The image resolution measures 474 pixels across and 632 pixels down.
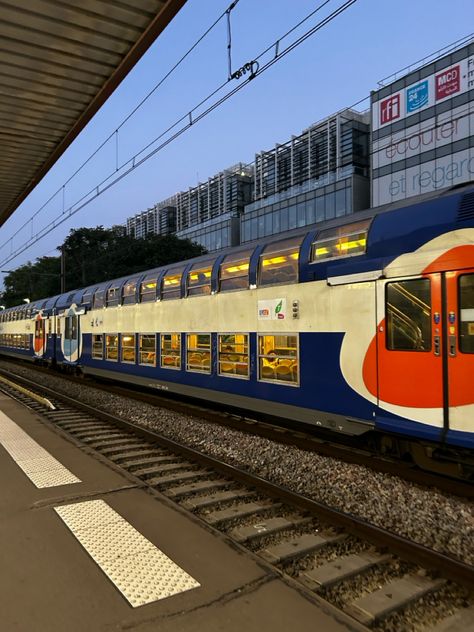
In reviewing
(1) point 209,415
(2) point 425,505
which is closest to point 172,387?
(1) point 209,415

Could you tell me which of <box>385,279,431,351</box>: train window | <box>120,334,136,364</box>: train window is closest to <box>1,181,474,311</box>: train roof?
<box>385,279,431,351</box>: train window

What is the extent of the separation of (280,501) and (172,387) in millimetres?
6414

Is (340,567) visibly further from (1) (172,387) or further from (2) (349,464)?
(1) (172,387)

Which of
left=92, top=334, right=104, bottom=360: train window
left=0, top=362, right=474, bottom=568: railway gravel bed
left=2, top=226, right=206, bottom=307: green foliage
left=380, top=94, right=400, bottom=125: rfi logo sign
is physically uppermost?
left=380, top=94, right=400, bottom=125: rfi logo sign

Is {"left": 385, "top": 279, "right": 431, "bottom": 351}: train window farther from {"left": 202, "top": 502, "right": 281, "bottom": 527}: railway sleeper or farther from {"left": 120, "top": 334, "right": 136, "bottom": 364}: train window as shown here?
{"left": 120, "top": 334, "right": 136, "bottom": 364}: train window

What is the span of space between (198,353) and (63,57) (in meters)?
6.04

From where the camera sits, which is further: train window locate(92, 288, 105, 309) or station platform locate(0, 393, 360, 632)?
train window locate(92, 288, 105, 309)

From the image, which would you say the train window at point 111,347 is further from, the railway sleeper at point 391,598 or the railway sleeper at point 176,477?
the railway sleeper at point 391,598

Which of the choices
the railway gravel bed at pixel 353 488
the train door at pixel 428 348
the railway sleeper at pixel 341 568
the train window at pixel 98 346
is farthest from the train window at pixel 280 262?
the train window at pixel 98 346

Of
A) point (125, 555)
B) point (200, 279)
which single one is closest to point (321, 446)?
point (125, 555)

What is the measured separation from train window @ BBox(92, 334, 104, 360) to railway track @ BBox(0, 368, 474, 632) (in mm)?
9001

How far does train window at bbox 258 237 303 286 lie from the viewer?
7.87 metres

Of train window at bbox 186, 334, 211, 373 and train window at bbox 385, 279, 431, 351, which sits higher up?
train window at bbox 385, 279, 431, 351

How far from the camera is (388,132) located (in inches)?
1726
